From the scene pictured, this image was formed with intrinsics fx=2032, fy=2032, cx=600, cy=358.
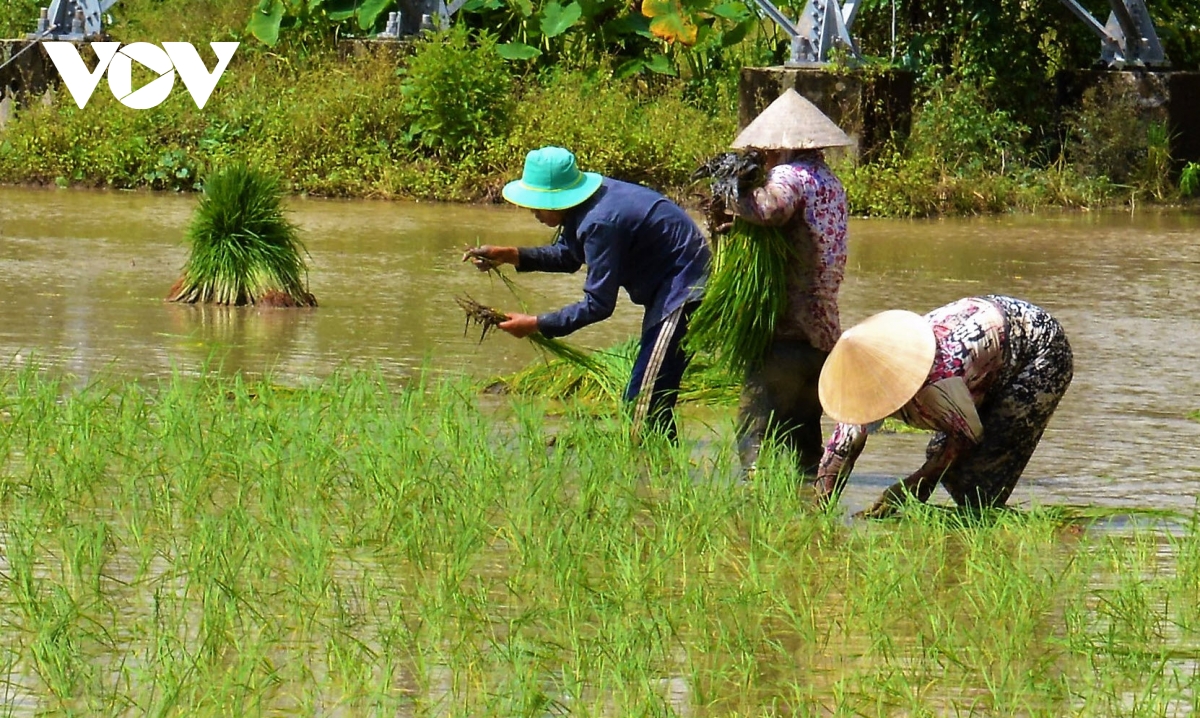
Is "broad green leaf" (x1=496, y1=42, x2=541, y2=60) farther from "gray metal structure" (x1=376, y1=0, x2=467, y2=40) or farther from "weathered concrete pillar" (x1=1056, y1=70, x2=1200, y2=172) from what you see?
"weathered concrete pillar" (x1=1056, y1=70, x2=1200, y2=172)

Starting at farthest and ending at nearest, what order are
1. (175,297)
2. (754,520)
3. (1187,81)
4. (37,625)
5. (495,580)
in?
(1187,81) < (175,297) < (754,520) < (495,580) < (37,625)

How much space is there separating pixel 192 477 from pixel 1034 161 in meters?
11.3

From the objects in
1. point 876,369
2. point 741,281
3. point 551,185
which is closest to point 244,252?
point 551,185

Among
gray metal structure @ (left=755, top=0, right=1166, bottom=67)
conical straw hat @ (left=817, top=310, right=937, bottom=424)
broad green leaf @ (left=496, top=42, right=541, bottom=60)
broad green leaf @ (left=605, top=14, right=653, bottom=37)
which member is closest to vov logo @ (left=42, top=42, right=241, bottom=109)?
broad green leaf @ (left=496, top=42, right=541, bottom=60)

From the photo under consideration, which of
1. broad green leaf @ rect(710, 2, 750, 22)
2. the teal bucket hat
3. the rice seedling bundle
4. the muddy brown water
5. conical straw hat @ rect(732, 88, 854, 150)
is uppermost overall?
broad green leaf @ rect(710, 2, 750, 22)

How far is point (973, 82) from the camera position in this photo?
52.0ft

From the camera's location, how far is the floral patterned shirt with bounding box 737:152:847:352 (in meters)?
6.00

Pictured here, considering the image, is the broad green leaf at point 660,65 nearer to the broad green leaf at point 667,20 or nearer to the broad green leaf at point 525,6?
the broad green leaf at point 667,20

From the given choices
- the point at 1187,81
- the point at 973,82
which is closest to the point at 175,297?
the point at 973,82

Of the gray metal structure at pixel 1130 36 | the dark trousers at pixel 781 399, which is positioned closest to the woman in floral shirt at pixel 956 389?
the dark trousers at pixel 781 399

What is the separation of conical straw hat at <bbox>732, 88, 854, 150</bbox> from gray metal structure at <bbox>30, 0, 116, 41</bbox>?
11.8 meters

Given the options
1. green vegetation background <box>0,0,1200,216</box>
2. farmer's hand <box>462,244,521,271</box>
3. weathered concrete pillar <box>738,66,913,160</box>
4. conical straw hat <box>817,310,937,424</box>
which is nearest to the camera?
conical straw hat <box>817,310,937,424</box>

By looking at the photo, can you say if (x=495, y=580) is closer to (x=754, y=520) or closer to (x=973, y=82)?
(x=754, y=520)

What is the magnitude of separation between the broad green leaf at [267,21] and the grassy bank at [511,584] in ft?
35.9
